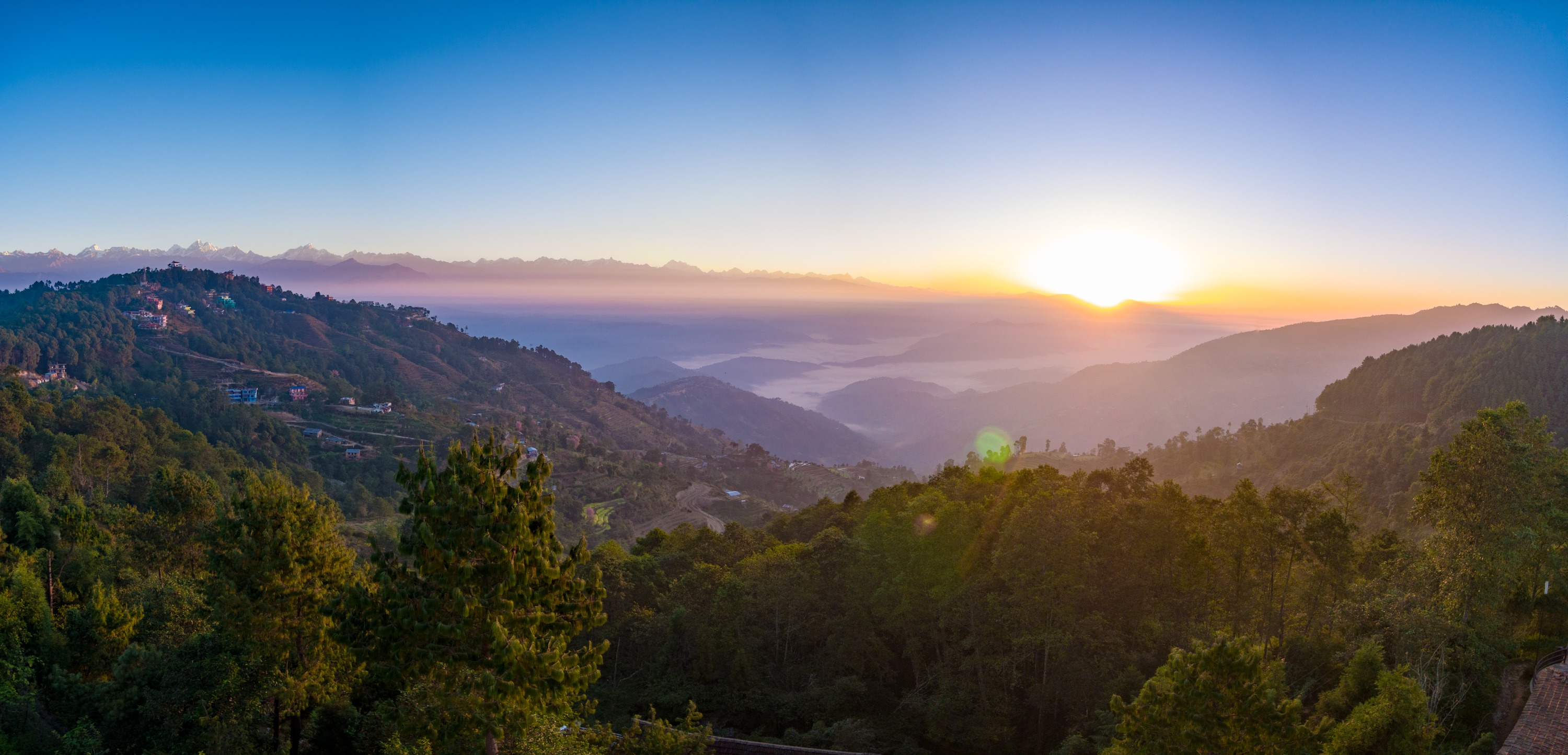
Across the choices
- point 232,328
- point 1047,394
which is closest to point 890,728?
point 232,328

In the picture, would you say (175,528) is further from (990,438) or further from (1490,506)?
(990,438)

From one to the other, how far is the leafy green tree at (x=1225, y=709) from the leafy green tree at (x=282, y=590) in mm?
12136

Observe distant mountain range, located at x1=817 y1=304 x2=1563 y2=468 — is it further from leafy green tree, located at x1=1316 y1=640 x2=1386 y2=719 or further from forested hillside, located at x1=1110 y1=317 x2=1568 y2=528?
leafy green tree, located at x1=1316 y1=640 x2=1386 y2=719

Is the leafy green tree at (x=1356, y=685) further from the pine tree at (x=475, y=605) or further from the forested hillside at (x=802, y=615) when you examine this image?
the pine tree at (x=475, y=605)

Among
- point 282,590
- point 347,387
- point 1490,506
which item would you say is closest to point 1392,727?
point 1490,506

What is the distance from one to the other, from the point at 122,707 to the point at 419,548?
9.65 m

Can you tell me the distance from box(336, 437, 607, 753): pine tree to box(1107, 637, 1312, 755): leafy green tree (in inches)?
273

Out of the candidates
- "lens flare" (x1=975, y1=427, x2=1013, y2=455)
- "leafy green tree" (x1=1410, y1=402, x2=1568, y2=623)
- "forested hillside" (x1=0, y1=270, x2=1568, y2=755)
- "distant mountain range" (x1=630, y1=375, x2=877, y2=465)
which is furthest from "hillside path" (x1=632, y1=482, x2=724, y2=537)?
"lens flare" (x1=975, y1=427, x2=1013, y2=455)

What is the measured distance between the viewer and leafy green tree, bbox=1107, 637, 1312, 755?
8.52 metres

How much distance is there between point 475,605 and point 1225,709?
350 inches

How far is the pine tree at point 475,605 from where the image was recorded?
327 inches

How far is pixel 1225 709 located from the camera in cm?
863

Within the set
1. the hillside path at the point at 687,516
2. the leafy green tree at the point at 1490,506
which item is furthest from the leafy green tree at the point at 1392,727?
the hillside path at the point at 687,516

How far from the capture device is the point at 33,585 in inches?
725
